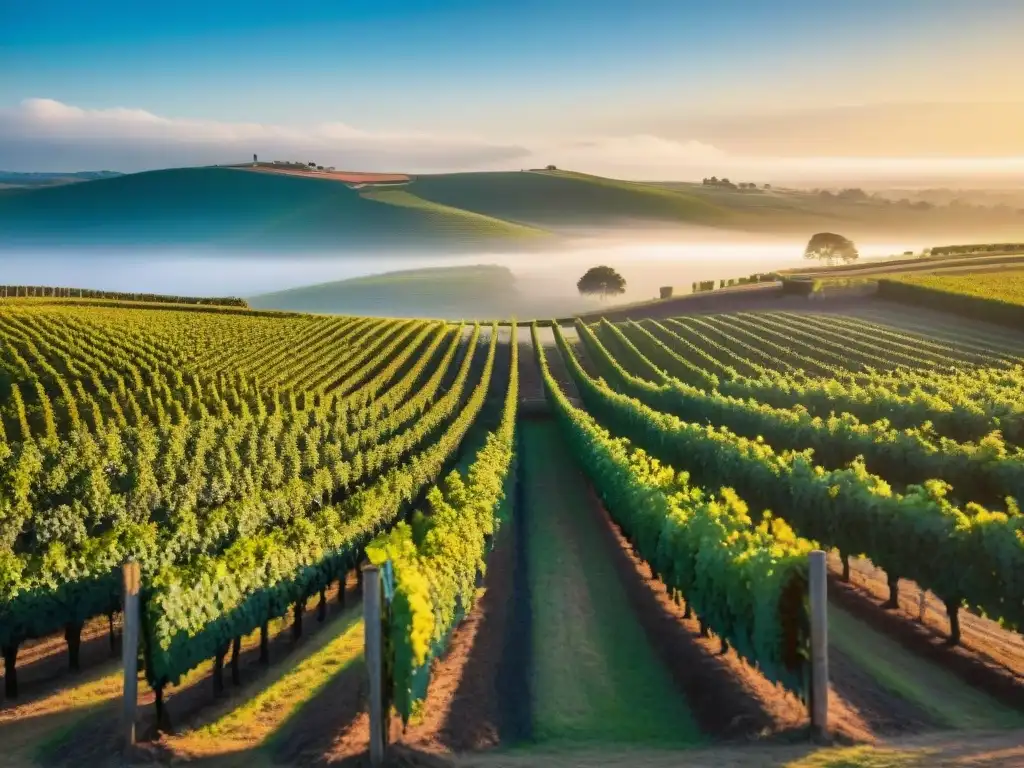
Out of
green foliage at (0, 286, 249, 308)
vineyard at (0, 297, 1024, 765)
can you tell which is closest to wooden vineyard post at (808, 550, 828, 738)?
vineyard at (0, 297, 1024, 765)

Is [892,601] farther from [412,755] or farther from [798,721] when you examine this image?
[412,755]

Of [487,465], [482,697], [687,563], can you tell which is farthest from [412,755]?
[487,465]

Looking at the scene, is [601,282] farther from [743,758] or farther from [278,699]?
[743,758]

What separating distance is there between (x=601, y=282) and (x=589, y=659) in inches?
6316

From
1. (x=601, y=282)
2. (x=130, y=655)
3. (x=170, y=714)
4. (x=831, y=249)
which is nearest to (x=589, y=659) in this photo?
(x=170, y=714)

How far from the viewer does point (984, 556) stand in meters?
16.6

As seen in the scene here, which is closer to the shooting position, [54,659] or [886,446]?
[54,659]

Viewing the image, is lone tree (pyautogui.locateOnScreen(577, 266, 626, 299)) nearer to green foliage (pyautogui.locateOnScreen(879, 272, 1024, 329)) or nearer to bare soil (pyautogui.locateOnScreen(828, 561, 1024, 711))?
green foliage (pyautogui.locateOnScreen(879, 272, 1024, 329))

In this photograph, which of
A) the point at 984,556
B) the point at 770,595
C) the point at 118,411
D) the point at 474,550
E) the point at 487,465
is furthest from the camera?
the point at 118,411

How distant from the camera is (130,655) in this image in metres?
12.9

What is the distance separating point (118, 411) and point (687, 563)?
36.2 meters

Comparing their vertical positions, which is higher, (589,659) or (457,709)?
(457,709)

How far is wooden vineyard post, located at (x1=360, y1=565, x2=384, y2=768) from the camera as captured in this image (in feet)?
39.0

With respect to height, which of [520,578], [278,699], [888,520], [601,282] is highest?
[601,282]
